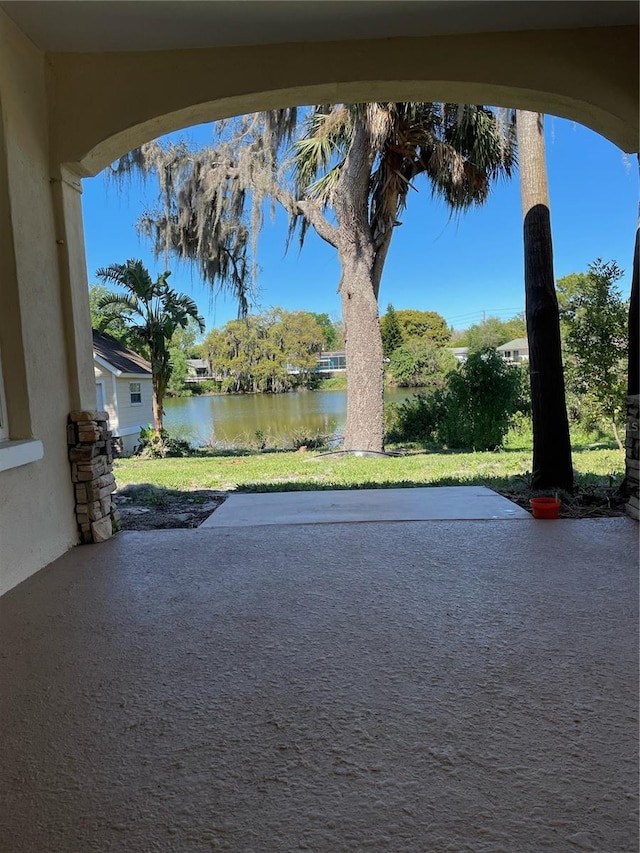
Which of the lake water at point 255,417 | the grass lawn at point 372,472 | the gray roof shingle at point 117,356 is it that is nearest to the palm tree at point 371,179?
the grass lawn at point 372,472

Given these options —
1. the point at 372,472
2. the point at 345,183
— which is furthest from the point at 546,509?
the point at 345,183

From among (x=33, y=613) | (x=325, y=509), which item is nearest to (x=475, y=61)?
(x=325, y=509)

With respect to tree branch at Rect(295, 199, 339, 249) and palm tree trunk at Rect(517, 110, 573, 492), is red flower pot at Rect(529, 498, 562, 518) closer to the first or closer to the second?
palm tree trunk at Rect(517, 110, 573, 492)

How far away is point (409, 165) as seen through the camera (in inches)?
279

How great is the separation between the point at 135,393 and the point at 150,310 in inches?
169

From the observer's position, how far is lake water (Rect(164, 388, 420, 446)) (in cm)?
1089

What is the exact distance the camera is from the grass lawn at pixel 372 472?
16.4 feet

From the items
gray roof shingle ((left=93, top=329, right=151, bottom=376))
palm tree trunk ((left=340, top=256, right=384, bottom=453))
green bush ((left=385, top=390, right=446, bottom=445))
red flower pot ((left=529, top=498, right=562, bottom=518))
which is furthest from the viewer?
gray roof shingle ((left=93, top=329, right=151, bottom=376))

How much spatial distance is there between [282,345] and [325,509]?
15.6m

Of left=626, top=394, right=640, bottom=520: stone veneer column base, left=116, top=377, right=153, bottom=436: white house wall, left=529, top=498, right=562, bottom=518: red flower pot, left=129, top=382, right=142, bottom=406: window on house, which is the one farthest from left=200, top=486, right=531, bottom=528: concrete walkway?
left=129, top=382, right=142, bottom=406: window on house

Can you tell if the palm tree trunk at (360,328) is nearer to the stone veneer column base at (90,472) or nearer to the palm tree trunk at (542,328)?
the palm tree trunk at (542,328)

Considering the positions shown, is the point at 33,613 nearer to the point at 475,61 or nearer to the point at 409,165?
the point at 475,61

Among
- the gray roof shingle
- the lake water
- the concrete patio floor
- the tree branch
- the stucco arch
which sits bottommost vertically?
the concrete patio floor

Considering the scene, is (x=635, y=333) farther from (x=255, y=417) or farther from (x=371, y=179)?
(x=255, y=417)
